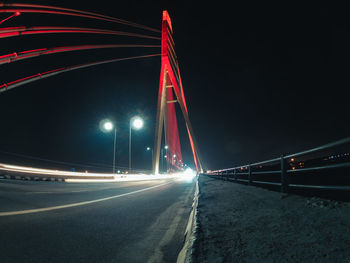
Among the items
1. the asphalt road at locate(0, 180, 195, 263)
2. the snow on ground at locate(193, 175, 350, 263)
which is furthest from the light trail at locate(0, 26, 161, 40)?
the snow on ground at locate(193, 175, 350, 263)

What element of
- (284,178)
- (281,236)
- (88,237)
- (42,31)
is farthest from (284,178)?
(42,31)

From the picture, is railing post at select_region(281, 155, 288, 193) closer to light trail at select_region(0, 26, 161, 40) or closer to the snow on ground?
the snow on ground

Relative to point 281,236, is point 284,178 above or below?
above

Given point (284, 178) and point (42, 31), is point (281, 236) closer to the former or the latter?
point (284, 178)

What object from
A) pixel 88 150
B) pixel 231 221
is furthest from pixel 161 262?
pixel 88 150

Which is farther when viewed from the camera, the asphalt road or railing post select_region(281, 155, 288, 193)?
railing post select_region(281, 155, 288, 193)

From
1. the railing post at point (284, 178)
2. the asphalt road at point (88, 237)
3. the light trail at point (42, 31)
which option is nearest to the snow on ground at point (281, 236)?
the asphalt road at point (88, 237)

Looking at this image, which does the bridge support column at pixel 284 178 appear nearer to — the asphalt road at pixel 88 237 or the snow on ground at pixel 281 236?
the snow on ground at pixel 281 236

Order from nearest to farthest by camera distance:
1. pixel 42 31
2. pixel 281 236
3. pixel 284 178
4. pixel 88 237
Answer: pixel 281 236
pixel 88 237
pixel 284 178
pixel 42 31

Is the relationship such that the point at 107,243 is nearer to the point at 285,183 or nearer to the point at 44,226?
the point at 44,226

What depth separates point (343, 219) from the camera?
1.95 meters

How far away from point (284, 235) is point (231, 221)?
0.85m

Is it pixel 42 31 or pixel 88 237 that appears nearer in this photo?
pixel 88 237

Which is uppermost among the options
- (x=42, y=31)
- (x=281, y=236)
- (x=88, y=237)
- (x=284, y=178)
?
(x=42, y=31)
